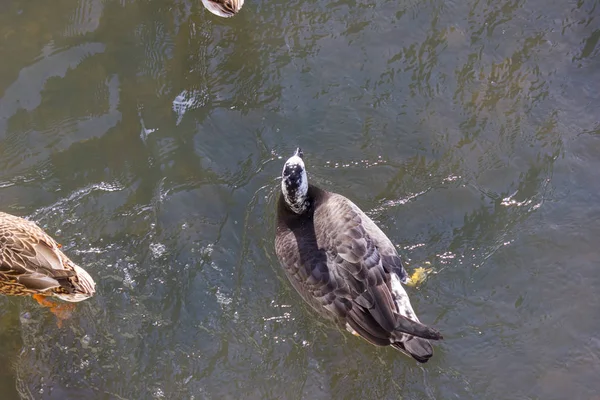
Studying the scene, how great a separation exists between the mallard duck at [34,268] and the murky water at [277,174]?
1.36 ft

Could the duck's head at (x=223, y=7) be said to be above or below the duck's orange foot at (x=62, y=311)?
above

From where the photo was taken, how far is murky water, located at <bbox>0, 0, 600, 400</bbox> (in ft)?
16.3

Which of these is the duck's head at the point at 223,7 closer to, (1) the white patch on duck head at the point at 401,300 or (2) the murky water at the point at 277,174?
(2) the murky water at the point at 277,174

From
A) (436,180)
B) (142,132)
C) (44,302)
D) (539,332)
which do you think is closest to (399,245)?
(436,180)

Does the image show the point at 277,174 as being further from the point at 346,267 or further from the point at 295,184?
the point at 346,267

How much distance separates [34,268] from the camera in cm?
486

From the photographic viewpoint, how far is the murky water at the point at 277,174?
4973 mm

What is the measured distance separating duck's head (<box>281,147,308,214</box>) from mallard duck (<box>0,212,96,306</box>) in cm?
200

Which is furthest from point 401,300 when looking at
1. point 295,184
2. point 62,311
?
point 62,311

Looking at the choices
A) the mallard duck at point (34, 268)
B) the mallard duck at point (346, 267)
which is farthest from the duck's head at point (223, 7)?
the mallard duck at point (34, 268)

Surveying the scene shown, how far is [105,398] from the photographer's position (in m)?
4.90

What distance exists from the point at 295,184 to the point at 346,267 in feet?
3.11

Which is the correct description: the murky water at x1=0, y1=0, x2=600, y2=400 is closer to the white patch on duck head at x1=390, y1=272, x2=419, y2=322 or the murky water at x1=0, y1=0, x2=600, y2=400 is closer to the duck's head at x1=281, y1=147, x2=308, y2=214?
the white patch on duck head at x1=390, y1=272, x2=419, y2=322

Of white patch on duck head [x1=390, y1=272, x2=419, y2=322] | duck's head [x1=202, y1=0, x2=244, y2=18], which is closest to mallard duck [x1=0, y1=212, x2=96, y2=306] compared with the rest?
white patch on duck head [x1=390, y1=272, x2=419, y2=322]
